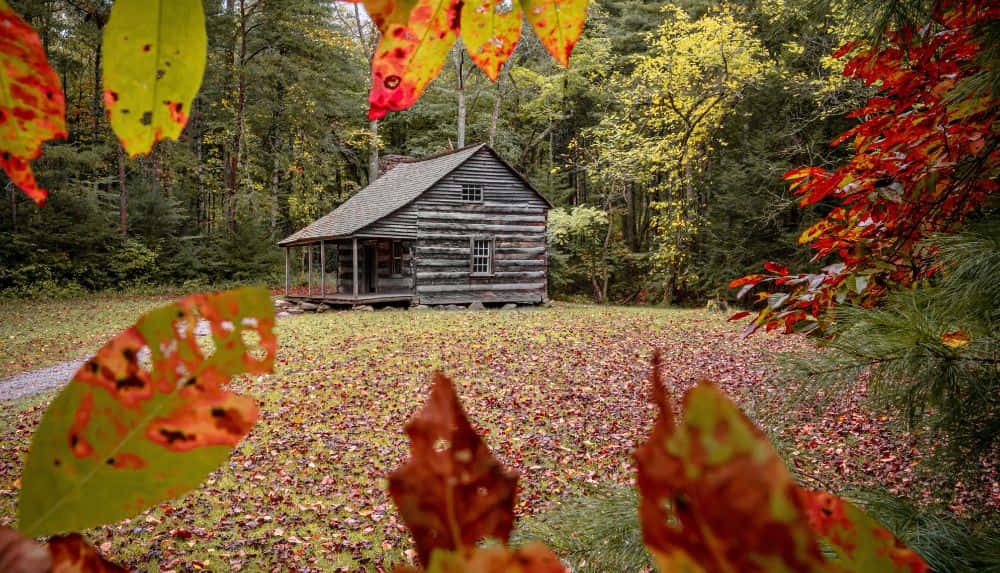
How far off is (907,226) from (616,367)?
887 centimetres

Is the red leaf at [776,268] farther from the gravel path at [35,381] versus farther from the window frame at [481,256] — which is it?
the window frame at [481,256]

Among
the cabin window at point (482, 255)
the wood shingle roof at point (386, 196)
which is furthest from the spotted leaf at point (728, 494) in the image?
the cabin window at point (482, 255)

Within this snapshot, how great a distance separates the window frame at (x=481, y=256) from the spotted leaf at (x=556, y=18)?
19.3 meters

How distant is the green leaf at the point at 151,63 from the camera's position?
0.48 metres

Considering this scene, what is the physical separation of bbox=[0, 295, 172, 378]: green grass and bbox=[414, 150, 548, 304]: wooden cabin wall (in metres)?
8.86

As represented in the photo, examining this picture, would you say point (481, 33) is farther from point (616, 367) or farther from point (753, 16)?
point (753, 16)

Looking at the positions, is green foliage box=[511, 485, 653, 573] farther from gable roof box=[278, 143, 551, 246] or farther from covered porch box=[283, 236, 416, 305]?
Answer: gable roof box=[278, 143, 551, 246]

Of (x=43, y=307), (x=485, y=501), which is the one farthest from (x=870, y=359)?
(x=43, y=307)

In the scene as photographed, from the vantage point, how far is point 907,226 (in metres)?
2.10

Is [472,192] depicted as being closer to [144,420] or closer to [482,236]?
[482,236]

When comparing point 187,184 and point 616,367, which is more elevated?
point 187,184

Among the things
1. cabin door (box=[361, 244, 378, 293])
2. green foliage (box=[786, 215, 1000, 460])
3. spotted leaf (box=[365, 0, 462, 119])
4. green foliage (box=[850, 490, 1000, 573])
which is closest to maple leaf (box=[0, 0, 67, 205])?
spotted leaf (box=[365, 0, 462, 119])

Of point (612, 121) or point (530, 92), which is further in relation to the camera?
point (530, 92)

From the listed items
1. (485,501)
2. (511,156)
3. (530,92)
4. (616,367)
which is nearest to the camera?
(485,501)
